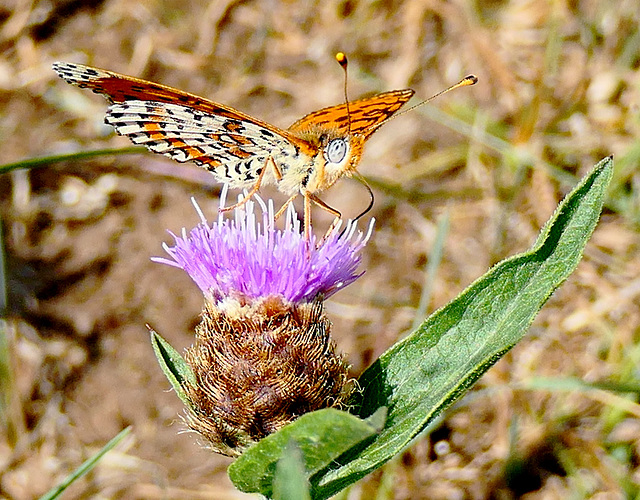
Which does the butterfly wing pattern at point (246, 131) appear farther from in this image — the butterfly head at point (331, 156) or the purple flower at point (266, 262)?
the purple flower at point (266, 262)

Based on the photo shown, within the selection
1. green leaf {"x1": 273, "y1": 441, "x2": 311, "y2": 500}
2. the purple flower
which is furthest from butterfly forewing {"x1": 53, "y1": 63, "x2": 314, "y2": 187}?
green leaf {"x1": 273, "y1": 441, "x2": 311, "y2": 500}

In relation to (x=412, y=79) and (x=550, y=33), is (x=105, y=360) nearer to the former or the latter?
(x=412, y=79)

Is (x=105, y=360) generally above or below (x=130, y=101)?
below

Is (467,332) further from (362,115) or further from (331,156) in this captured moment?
(362,115)

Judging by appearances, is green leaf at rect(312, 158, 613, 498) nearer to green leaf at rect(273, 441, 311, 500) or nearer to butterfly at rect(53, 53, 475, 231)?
green leaf at rect(273, 441, 311, 500)

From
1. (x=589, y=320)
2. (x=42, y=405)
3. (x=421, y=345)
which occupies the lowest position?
(x=42, y=405)

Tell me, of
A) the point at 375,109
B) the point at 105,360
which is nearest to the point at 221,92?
the point at 105,360

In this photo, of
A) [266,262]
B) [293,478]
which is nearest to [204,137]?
[266,262]

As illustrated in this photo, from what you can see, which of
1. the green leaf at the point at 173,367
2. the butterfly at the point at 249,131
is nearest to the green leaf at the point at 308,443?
the green leaf at the point at 173,367
